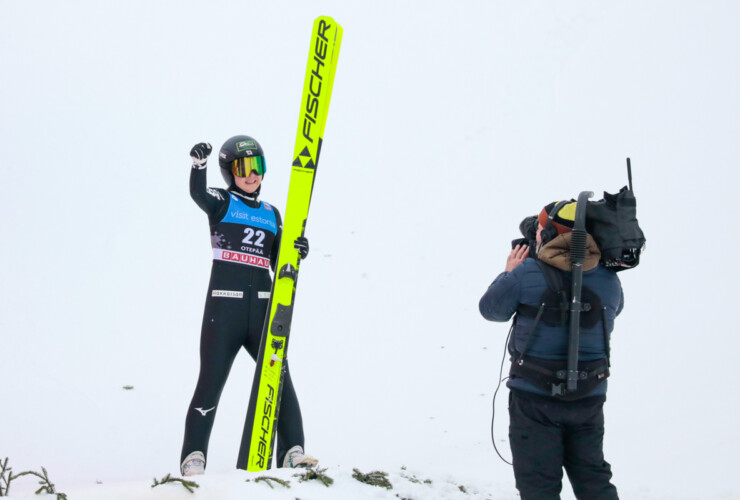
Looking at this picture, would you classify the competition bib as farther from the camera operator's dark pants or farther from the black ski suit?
the camera operator's dark pants

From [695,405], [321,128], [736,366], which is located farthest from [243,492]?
[736,366]

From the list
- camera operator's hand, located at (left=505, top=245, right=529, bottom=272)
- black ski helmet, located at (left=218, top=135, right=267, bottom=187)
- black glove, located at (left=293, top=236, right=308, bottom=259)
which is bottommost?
camera operator's hand, located at (left=505, top=245, right=529, bottom=272)

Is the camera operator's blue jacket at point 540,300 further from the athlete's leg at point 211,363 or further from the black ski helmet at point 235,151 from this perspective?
the black ski helmet at point 235,151

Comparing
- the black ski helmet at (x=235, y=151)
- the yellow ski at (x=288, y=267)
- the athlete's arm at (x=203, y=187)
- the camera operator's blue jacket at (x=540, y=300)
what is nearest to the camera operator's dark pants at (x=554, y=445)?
the camera operator's blue jacket at (x=540, y=300)

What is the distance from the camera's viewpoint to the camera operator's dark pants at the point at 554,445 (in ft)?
8.89

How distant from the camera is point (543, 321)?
2754 millimetres

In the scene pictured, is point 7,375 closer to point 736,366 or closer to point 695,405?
point 695,405

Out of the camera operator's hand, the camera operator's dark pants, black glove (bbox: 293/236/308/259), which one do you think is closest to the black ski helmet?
black glove (bbox: 293/236/308/259)

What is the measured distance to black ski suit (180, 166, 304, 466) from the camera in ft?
12.1

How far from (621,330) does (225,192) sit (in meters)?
5.23

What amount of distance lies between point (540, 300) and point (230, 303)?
177 cm

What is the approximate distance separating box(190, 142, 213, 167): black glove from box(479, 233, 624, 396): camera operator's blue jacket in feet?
5.63

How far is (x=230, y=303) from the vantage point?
375 centimetres

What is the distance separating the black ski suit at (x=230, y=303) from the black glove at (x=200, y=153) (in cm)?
4
